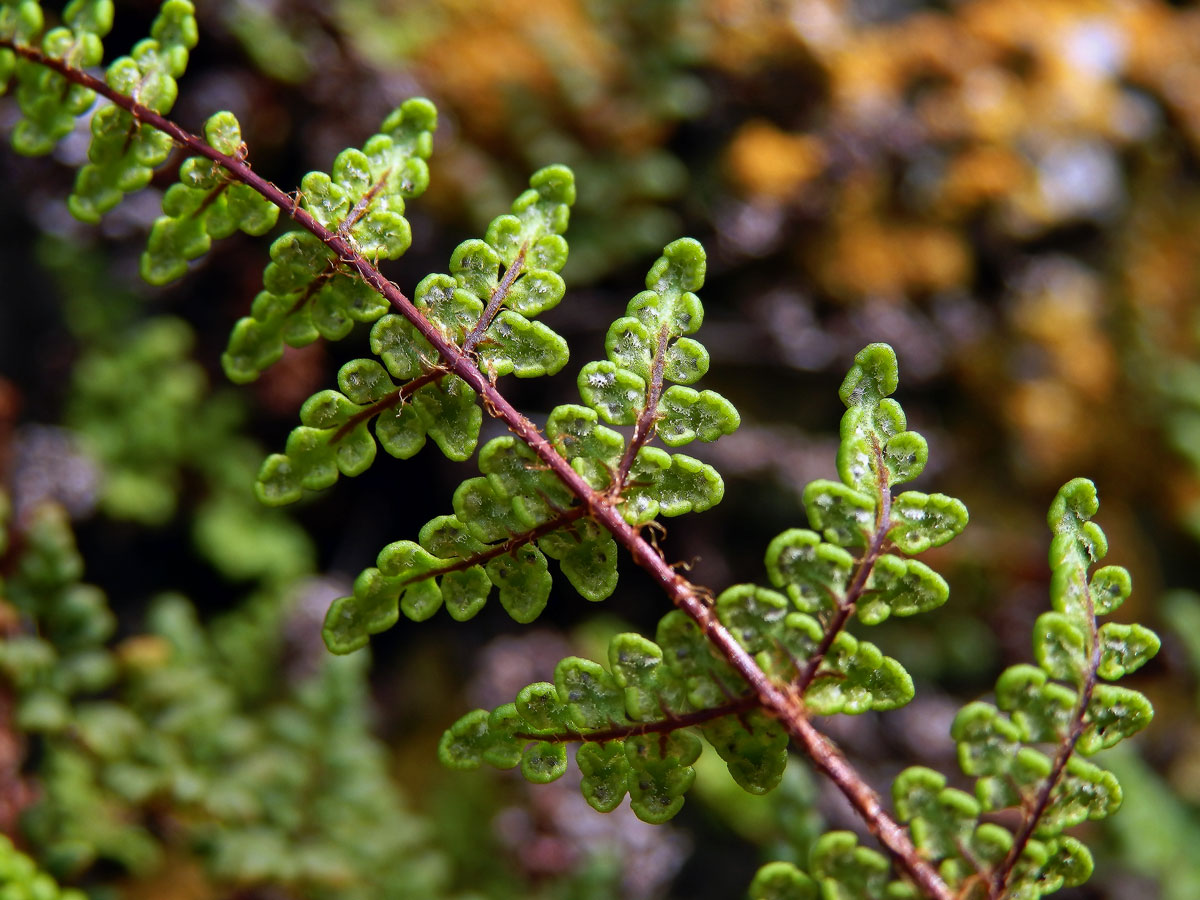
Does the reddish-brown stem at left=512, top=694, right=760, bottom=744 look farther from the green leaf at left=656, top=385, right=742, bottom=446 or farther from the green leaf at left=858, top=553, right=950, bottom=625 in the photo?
the green leaf at left=656, top=385, right=742, bottom=446

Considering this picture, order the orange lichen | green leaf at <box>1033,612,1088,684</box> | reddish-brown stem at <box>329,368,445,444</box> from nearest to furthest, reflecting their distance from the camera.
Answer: green leaf at <box>1033,612,1088,684</box>, reddish-brown stem at <box>329,368,445,444</box>, the orange lichen

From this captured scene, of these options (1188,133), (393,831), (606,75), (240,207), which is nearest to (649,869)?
(393,831)

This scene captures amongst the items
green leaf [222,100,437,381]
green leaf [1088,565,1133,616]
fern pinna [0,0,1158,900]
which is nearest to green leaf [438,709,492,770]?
fern pinna [0,0,1158,900]

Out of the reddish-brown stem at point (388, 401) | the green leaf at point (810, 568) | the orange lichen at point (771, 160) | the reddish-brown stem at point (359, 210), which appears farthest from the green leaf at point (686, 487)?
the orange lichen at point (771, 160)

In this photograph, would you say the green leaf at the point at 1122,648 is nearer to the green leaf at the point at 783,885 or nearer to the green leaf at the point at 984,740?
the green leaf at the point at 984,740

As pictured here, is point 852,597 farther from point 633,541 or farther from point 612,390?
point 612,390

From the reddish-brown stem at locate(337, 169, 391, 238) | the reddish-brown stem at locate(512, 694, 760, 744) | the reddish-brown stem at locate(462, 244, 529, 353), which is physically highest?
the reddish-brown stem at locate(337, 169, 391, 238)

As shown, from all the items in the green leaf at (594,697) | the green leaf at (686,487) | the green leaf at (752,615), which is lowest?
the green leaf at (594,697)

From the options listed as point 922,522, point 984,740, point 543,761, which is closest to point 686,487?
point 922,522
